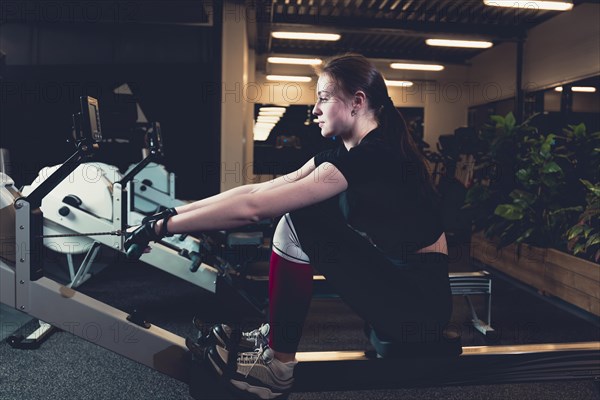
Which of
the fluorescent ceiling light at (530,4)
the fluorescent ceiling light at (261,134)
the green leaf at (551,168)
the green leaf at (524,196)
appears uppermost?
the fluorescent ceiling light at (530,4)

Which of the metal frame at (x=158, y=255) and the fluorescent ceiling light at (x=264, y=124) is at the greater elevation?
the fluorescent ceiling light at (x=264, y=124)

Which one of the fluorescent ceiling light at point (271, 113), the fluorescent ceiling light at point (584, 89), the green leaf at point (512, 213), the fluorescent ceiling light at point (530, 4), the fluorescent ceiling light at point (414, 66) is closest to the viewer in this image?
the green leaf at point (512, 213)

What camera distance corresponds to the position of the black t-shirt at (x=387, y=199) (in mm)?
1459

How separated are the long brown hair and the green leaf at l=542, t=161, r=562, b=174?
263 cm

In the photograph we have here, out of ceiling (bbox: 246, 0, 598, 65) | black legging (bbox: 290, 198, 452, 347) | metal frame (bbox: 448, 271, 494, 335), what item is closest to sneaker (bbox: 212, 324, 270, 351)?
black legging (bbox: 290, 198, 452, 347)

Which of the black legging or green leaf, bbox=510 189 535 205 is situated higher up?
green leaf, bbox=510 189 535 205

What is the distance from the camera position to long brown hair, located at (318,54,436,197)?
1594 millimetres

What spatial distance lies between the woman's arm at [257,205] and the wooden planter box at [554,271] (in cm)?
258

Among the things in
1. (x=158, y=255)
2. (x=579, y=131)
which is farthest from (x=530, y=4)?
(x=158, y=255)

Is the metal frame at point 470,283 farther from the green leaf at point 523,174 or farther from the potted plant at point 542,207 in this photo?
the green leaf at point 523,174

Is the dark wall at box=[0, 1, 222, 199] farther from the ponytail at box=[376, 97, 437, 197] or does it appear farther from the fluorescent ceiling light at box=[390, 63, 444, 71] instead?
the ponytail at box=[376, 97, 437, 197]

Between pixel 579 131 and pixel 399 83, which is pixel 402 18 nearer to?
pixel 399 83

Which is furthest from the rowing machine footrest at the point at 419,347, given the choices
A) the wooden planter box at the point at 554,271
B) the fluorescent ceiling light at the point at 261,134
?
the fluorescent ceiling light at the point at 261,134

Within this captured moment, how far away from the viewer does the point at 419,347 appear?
166 centimetres
